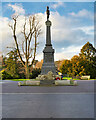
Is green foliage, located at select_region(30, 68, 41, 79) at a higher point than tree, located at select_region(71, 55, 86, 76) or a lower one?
lower

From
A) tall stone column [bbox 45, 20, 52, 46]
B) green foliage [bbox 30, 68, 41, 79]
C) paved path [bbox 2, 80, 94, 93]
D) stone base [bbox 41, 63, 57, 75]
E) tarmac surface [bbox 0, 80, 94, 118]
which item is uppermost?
tall stone column [bbox 45, 20, 52, 46]

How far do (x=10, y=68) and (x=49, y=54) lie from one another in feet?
46.9

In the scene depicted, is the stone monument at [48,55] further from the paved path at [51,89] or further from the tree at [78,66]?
the tree at [78,66]

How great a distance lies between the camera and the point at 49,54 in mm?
21844

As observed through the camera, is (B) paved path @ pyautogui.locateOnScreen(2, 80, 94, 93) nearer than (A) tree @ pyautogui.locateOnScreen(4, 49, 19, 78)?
Yes

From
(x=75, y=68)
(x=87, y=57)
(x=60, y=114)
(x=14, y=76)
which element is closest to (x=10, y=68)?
(x=14, y=76)

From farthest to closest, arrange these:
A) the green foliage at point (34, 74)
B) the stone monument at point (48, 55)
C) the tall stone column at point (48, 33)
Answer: the green foliage at point (34, 74), the tall stone column at point (48, 33), the stone monument at point (48, 55)

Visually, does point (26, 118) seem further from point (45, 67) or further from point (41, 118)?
point (45, 67)

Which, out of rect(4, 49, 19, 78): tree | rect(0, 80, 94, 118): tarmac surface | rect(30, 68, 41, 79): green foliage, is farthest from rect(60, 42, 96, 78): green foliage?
rect(0, 80, 94, 118): tarmac surface

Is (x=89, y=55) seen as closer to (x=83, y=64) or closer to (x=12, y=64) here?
(x=83, y=64)

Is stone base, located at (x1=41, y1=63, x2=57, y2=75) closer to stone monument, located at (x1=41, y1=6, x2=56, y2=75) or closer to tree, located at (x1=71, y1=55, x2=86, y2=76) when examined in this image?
stone monument, located at (x1=41, y1=6, x2=56, y2=75)

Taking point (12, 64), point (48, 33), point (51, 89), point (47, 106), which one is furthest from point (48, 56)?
point (47, 106)

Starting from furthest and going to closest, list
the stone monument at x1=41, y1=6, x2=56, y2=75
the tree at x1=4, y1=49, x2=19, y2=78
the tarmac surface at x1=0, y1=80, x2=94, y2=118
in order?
the tree at x1=4, y1=49, x2=19, y2=78, the stone monument at x1=41, y1=6, x2=56, y2=75, the tarmac surface at x1=0, y1=80, x2=94, y2=118

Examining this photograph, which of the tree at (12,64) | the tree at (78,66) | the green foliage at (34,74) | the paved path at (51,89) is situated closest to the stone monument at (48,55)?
the paved path at (51,89)
